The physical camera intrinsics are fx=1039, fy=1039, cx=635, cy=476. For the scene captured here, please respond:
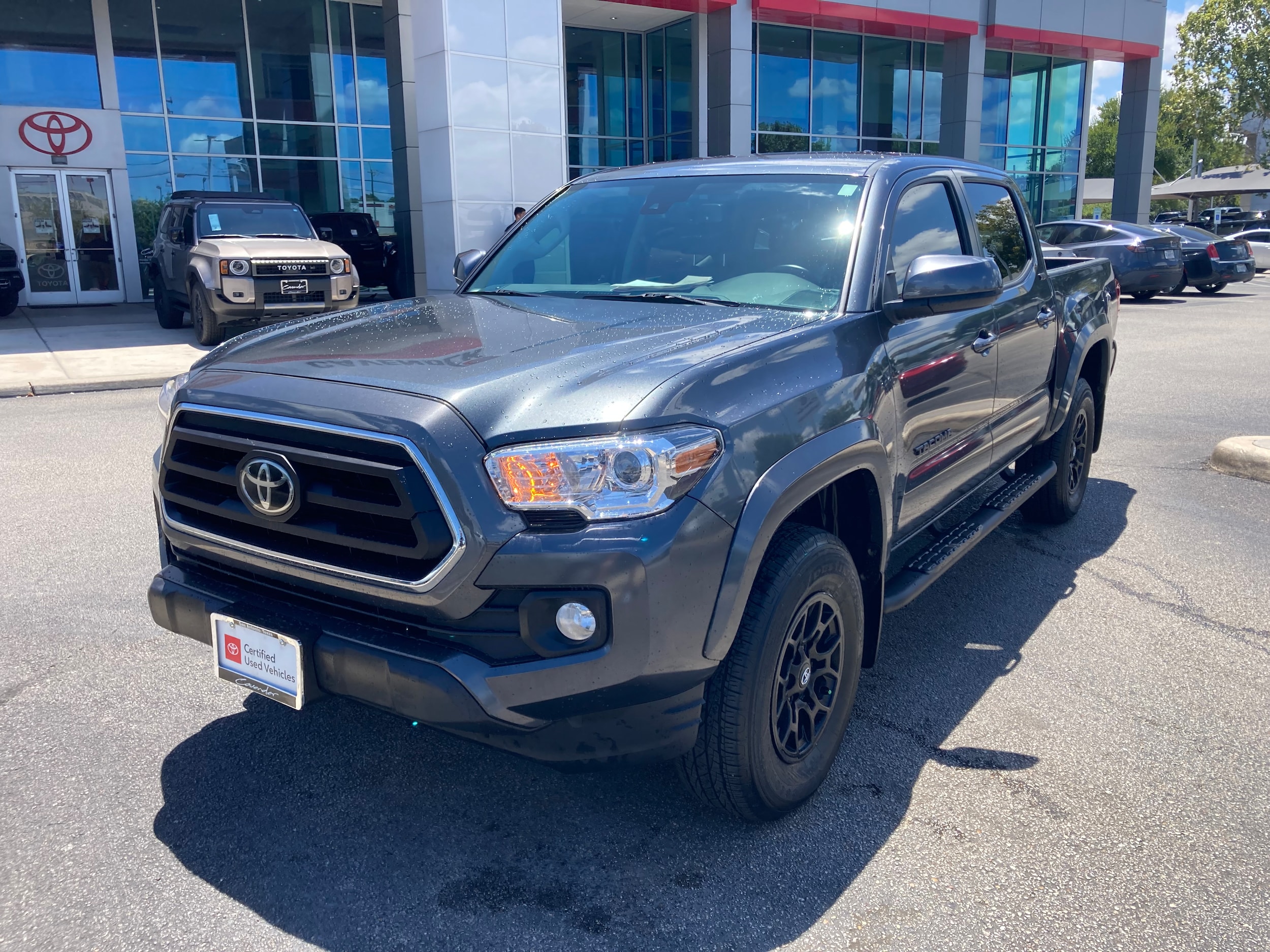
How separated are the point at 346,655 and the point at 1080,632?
3282 mm

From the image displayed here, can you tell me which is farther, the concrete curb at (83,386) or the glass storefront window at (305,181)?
the glass storefront window at (305,181)

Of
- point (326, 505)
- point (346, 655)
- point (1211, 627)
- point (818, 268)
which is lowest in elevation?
point (1211, 627)

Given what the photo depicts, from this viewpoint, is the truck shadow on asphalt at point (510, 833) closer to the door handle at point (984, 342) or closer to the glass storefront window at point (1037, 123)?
the door handle at point (984, 342)

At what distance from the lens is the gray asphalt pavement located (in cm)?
255

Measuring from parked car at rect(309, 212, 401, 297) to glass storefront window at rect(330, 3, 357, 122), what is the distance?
186 inches

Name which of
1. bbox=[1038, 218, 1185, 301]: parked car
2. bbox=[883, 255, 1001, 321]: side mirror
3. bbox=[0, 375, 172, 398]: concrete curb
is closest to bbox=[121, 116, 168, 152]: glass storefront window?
bbox=[0, 375, 172, 398]: concrete curb

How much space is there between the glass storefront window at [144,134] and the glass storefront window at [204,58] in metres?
0.52

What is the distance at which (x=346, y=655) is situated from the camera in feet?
8.32

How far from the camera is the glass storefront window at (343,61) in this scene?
24.0 metres

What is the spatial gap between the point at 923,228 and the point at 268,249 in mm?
11202

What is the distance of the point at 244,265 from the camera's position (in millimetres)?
12938

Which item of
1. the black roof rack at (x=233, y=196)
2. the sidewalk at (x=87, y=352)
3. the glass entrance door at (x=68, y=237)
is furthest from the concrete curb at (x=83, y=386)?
the glass entrance door at (x=68, y=237)

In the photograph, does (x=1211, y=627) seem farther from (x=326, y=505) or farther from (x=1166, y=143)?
(x=1166, y=143)

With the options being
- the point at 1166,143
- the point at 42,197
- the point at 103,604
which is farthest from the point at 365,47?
the point at 1166,143
